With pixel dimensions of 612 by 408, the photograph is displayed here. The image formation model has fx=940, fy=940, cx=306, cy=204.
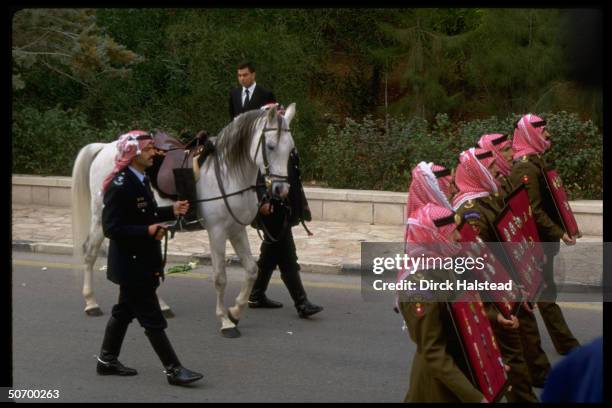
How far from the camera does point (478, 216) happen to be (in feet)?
19.9

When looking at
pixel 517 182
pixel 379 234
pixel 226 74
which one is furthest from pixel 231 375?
pixel 226 74

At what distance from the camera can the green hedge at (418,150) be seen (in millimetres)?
13047

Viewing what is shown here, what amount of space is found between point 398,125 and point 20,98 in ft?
24.5

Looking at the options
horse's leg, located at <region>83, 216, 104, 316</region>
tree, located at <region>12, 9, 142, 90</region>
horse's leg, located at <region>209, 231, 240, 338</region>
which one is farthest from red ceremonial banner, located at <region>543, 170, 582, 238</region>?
tree, located at <region>12, 9, 142, 90</region>

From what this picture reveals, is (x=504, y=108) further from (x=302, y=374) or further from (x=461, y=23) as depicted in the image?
(x=302, y=374)

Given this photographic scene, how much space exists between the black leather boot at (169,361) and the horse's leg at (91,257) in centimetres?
240

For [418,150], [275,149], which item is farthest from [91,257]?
[418,150]

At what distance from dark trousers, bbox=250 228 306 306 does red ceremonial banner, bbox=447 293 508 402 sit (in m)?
4.19

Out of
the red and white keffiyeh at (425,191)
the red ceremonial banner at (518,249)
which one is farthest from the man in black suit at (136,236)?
the red ceremonial banner at (518,249)

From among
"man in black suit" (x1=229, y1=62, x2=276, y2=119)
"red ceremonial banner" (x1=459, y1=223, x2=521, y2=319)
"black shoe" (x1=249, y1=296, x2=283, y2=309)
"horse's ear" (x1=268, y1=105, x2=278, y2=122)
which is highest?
"man in black suit" (x1=229, y1=62, x2=276, y2=119)

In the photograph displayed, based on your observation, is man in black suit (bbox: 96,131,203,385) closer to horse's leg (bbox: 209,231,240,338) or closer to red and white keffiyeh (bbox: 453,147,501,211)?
horse's leg (bbox: 209,231,240,338)

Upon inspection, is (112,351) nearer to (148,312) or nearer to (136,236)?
(148,312)

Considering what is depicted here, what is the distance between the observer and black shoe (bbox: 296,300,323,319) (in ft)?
28.5

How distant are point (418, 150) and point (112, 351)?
7.85 m
